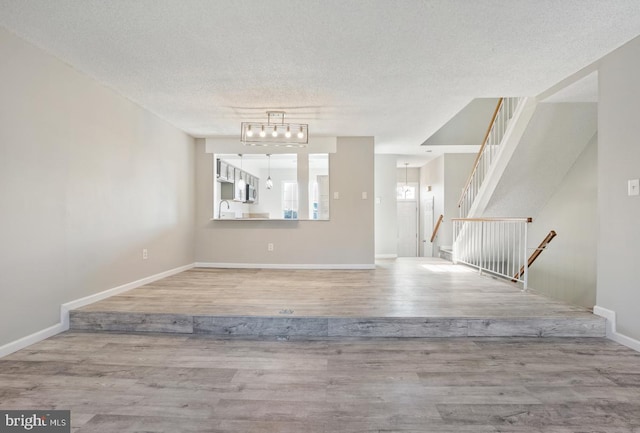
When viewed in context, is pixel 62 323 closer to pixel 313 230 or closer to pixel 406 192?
pixel 313 230

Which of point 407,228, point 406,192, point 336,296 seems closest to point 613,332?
point 336,296

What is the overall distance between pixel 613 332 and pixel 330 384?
2.57 meters

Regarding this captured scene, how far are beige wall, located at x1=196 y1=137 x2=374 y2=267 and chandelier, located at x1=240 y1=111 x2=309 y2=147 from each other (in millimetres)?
1147

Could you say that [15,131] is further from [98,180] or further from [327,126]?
[327,126]

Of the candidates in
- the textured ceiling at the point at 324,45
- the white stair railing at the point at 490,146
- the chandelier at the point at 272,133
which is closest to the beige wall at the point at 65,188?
the textured ceiling at the point at 324,45

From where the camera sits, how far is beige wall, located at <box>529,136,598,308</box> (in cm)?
Answer: 436

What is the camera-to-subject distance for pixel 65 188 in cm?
278

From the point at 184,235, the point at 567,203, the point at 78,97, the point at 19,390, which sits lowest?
the point at 19,390

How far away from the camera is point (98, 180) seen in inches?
126

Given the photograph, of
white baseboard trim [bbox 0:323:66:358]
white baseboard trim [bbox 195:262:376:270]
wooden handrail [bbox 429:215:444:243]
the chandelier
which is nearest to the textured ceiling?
the chandelier

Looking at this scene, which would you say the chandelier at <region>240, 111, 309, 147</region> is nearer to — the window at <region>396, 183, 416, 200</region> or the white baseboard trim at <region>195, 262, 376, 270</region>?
the white baseboard trim at <region>195, 262, 376, 270</region>

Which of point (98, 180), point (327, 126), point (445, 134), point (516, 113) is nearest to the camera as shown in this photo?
point (98, 180)

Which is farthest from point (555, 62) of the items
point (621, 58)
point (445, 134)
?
point (445, 134)

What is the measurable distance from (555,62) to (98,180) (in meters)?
4.71
